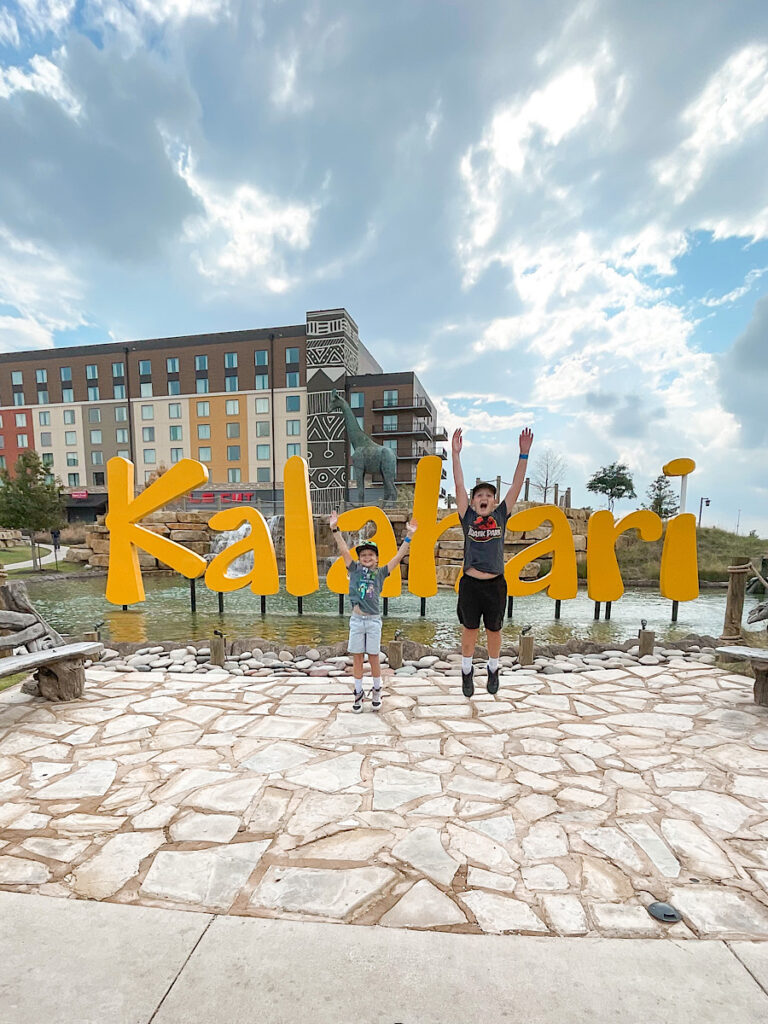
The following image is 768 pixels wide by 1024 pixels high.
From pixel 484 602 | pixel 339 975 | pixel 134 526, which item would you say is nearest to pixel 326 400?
pixel 134 526

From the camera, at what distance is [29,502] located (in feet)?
80.2

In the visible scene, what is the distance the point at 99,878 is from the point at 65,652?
3385mm

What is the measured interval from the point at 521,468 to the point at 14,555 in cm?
3211

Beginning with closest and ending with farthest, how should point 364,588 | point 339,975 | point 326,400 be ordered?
point 339,975, point 364,588, point 326,400

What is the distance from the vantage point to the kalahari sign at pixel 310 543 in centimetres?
944

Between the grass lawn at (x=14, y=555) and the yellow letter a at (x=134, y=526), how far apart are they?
20.6 metres

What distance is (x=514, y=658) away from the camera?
24.0ft

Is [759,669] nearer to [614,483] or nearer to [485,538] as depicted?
[485,538]

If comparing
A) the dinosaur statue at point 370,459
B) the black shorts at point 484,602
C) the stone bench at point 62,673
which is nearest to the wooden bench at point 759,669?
the black shorts at point 484,602

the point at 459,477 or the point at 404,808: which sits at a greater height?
the point at 459,477

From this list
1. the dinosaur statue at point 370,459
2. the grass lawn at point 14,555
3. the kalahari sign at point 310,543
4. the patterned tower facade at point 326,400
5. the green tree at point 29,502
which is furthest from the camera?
the patterned tower facade at point 326,400

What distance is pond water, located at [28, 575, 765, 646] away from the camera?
10523 mm

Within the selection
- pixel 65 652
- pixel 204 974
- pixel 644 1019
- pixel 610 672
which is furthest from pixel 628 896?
pixel 65 652

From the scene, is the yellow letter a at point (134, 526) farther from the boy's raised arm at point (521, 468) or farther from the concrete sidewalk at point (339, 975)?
the concrete sidewalk at point (339, 975)
